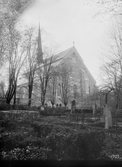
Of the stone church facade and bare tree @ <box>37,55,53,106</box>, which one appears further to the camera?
the stone church facade

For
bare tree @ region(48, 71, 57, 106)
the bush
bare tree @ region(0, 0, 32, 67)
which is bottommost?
the bush

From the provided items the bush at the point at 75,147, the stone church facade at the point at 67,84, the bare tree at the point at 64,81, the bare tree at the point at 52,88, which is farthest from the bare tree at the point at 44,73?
the bush at the point at 75,147

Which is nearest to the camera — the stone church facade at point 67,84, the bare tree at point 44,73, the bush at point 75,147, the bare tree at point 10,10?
the bush at point 75,147

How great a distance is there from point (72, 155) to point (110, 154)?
0.99 meters

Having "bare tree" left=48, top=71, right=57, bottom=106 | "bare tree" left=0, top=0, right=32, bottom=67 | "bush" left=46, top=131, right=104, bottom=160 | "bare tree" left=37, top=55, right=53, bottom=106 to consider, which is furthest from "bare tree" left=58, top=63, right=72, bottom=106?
"bush" left=46, top=131, right=104, bottom=160

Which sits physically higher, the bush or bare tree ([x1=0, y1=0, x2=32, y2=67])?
bare tree ([x1=0, y1=0, x2=32, y2=67])

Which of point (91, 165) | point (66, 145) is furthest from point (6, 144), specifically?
point (91, 165)

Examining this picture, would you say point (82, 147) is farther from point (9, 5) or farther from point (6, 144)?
point (9, 5)

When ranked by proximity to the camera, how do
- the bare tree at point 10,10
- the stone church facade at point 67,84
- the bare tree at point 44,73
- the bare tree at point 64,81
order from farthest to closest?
the bare tree at point 64,81, the stone church facade at point 67,84, the bare tree at point 44,73, the bare tree at point 10,10

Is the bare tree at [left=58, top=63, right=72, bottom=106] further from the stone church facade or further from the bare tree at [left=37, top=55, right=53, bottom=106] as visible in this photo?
the bare tree at [left=37, top=55, right=53, bottom=106]

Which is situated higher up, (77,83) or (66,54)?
(66,54)

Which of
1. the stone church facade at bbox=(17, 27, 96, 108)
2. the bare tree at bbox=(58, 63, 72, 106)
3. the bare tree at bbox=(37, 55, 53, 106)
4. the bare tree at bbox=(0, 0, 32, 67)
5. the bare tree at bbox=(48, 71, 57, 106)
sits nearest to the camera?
the bare tree at bbox=(0, 0, 32, 67)

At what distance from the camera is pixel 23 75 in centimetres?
1928

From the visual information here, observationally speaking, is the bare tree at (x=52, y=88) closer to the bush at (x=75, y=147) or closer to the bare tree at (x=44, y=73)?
the bare tree at (x=44, y=73)
